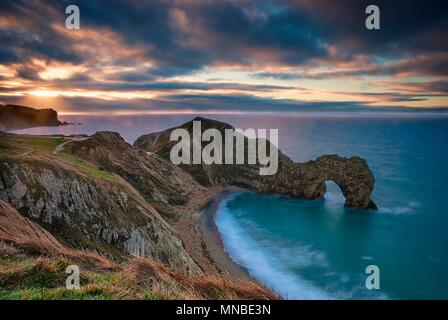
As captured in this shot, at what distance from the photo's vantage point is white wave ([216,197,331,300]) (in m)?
39.4

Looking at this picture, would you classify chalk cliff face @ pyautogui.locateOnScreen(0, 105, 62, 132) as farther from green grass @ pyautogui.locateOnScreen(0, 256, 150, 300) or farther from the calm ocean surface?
green grass @ pyautogui.locateOnScreen(0, 256, 150, 300)

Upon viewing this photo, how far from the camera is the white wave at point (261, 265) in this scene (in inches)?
1553

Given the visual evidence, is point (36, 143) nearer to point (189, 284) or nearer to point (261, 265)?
point (261, 265)

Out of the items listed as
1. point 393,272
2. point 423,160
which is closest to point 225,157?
point 393,272

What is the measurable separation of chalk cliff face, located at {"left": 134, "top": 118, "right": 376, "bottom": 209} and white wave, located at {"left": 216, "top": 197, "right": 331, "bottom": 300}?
27.3m

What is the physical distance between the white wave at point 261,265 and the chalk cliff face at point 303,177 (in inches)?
1074

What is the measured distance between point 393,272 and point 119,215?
43.7 m

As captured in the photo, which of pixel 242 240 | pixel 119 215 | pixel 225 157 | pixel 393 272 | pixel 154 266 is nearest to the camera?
pixel 154 266

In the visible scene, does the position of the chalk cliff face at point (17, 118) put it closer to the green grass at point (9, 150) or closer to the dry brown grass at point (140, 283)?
the green grass at point (9, 150)

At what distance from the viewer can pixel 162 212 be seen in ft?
172

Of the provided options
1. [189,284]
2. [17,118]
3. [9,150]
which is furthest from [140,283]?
[17,118]

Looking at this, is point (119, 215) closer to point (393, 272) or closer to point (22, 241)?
point (22, 241)

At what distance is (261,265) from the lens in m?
45.7

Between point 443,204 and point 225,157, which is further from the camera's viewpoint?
point 225,157
